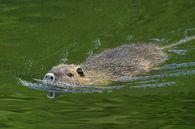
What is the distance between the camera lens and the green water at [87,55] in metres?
5.33

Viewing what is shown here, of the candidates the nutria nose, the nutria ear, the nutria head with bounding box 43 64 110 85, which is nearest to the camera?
the nutria nose

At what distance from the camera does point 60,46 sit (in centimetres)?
945

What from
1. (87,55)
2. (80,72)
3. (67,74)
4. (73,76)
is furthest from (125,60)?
(67,74)

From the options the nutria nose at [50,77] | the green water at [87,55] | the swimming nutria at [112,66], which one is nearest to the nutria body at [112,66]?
the swimming nutria at [112,66]

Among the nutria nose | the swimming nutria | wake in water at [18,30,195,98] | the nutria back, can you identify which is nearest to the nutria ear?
the swimming nutria

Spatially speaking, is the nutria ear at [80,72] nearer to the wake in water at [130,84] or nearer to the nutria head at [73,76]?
the nutria head at [73,76]

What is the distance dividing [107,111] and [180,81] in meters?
1.64

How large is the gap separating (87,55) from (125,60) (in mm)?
966

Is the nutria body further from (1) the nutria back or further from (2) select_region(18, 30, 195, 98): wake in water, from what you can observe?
(2) select_region(18, 30, 195, 98): wake in water

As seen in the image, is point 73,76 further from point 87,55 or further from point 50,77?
point 87,55

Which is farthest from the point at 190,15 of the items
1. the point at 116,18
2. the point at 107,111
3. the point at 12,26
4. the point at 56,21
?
the point at 107,111

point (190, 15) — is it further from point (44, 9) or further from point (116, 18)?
point (44, 9)

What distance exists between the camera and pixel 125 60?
8.46 meters

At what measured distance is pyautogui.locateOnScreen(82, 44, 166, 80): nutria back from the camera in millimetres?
8148
